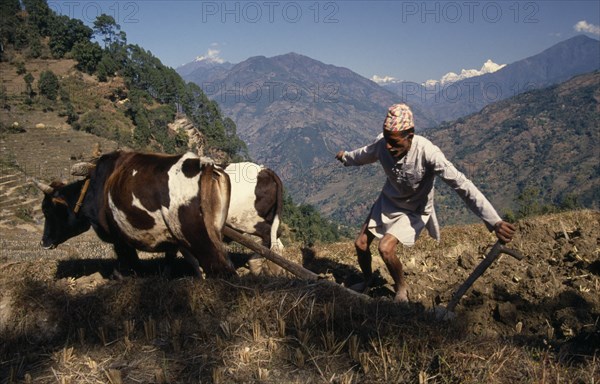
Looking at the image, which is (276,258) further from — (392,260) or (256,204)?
(256,204)

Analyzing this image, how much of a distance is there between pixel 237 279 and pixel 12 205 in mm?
39503

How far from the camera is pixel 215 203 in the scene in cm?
546

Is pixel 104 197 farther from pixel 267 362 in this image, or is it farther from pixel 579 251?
pixel 579 251

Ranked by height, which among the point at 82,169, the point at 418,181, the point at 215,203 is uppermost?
the point at 82,169

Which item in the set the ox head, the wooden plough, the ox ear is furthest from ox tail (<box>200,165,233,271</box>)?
the ox head

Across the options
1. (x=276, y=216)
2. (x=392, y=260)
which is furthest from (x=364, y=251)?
(x=276, y=216)

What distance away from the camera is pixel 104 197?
232 inches

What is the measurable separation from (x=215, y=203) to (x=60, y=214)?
3154mm

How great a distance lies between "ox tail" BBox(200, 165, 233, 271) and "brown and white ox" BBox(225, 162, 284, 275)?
3.66ft

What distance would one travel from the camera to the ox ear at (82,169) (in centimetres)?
613

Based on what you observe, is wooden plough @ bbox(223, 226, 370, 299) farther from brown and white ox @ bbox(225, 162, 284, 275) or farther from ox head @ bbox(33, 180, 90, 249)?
ox head @ bbox(33, 180, 90, 249)

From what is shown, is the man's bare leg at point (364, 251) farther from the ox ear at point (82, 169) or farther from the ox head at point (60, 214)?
the ox head at point (60, 214)

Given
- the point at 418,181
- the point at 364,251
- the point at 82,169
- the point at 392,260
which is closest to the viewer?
the point at 418,181

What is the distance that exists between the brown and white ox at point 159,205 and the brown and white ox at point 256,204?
1.08 metres
